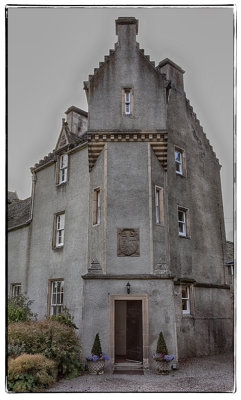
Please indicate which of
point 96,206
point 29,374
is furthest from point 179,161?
point 29,374

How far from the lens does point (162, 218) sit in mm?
14039

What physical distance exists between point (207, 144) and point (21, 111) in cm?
1252

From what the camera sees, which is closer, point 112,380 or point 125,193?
point 112,380

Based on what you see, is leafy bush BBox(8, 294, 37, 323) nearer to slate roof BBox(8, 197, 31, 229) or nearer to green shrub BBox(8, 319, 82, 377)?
green shrub BBox(8, 319, 82, 377)

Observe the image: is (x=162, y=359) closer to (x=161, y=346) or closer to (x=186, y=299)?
(x=161, y=346)

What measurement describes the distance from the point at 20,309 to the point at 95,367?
535 cm

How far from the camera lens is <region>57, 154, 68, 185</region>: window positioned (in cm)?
1784

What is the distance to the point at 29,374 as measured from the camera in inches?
379

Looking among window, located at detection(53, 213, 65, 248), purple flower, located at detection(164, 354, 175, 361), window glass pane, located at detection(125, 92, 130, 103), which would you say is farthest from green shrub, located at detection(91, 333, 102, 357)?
window glass pane, located at detection(125, 92, 130, 103)

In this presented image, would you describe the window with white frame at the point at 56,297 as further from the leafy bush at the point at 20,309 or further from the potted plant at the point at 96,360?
the potted plant at the point at 96,360

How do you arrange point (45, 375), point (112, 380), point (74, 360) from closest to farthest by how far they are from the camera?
point (45, 375) → point (112, 380) → point (74, 360)

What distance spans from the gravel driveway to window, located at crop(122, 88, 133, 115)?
10.1m

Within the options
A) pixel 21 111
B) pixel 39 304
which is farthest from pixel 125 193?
pixel 39 304
